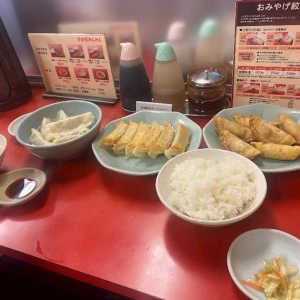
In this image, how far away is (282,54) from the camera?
97cm

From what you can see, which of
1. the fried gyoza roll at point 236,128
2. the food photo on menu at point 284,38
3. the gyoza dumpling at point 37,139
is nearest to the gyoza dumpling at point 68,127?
the gyoza dumpling at point 37,139

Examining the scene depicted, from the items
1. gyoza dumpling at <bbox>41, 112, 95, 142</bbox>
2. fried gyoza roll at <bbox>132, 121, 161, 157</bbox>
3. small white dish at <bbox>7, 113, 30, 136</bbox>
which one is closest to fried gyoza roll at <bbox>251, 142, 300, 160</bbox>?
fried gyoza roll at <bbox>132, 121, 161, 157</bbox>

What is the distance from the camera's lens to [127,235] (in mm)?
819

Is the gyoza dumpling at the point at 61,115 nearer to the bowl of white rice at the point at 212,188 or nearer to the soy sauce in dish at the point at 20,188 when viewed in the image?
the soy sauce in dish at the point at 20,188

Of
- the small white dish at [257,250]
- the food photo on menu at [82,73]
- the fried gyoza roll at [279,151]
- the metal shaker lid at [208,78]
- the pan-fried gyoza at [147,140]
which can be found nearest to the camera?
the small white dish at [257,250]

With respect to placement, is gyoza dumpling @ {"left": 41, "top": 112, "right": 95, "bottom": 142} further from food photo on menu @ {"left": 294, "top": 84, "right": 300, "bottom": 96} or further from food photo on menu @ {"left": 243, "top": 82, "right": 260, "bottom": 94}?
food photo on menu @ {"left": 294, "top": 84, "right": 300, "bottom": 96}

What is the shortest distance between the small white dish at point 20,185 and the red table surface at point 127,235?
0.03 metres

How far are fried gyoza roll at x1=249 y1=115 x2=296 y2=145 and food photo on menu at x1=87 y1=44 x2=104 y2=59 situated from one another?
64cm

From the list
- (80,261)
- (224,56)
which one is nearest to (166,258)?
(80,261)

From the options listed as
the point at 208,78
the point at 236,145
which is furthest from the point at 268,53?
the point at 236,145

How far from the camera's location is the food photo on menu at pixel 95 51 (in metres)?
1.22

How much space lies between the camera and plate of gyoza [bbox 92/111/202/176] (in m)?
0.98

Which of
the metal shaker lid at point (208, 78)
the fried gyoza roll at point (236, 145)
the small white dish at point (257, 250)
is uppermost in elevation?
the metal shaker lid at point (208, 78)

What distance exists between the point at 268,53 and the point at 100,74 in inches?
26.5
